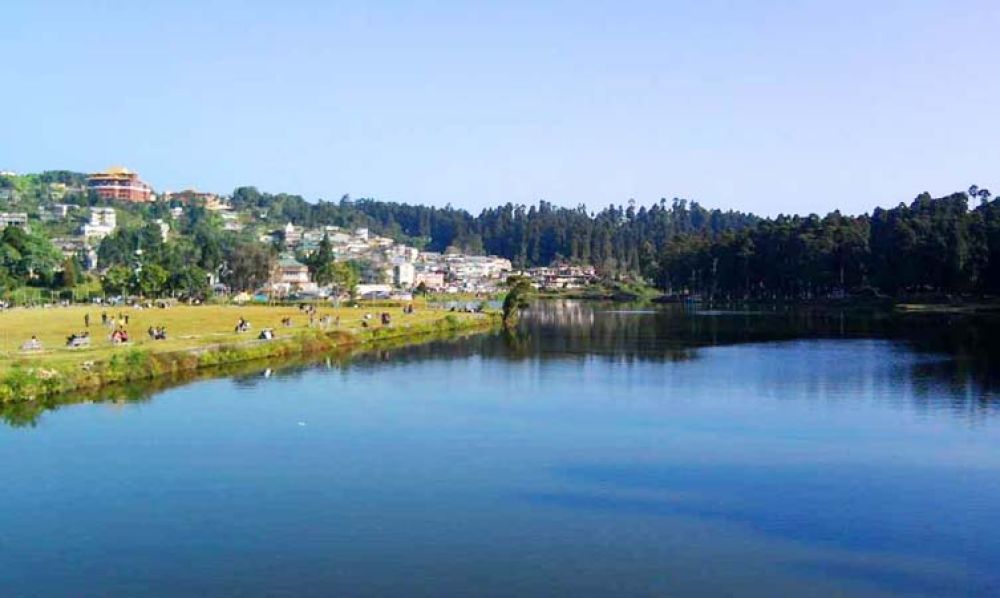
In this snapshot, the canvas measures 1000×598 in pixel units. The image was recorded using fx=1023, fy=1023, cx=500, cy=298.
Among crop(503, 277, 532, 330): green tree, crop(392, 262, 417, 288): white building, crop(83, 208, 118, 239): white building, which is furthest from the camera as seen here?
crop(392, 262, 417, 288): white building

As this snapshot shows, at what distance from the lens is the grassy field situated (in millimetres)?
35062

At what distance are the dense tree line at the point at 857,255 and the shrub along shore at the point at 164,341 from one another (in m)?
41.4

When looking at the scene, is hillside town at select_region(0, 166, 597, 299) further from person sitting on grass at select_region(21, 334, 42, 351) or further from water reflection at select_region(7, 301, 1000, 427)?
person sitting on grass at select_region(21, 334, 42, 351)

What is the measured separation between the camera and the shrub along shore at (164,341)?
104ft

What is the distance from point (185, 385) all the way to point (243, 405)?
17.0 feet

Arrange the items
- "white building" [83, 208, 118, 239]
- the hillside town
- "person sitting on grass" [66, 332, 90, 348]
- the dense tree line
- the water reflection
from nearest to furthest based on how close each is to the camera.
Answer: the water reflection < "person sitting on grass" [66, 332, 90, 348] < the dense tree line < the hillside town < "white building" [83, 208, 118, 239]

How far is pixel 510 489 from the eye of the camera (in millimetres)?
19938

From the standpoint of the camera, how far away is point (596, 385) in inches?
1452

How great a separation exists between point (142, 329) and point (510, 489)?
114 ft

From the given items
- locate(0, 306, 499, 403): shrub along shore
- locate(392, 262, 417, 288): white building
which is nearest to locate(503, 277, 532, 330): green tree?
locate(0, 306, 499, 403): shrub along shore

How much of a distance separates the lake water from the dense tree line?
178ft

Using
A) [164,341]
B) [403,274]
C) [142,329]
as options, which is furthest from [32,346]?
[403,274]

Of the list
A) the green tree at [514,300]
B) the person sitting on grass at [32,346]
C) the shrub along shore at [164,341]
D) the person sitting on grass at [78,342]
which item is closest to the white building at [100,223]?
the green tree at [514,300]

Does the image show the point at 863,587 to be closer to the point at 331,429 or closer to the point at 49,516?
the point at 49,516
